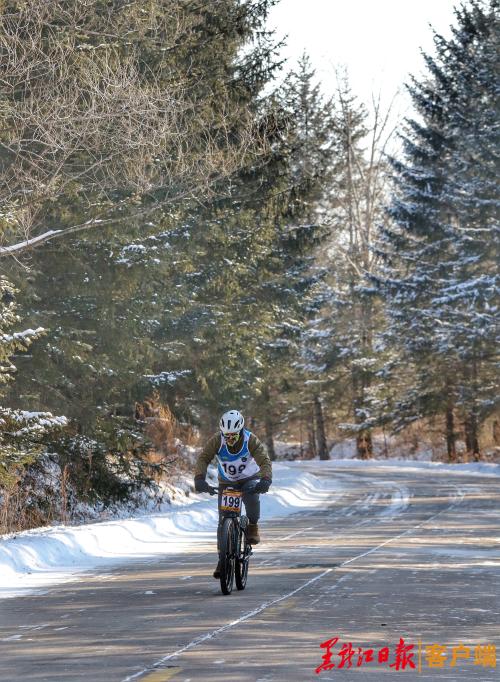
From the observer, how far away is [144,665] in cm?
845

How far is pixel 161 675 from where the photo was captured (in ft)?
26.3

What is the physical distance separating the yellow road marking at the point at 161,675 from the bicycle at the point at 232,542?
4220 mm

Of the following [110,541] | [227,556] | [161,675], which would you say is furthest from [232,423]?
[110,541]

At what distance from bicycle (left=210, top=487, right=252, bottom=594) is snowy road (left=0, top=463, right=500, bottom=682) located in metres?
0.20

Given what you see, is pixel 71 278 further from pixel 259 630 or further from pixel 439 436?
pixel 439 436

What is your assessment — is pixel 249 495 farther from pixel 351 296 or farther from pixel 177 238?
pixel 351 296

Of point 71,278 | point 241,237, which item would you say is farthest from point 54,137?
point 241,237

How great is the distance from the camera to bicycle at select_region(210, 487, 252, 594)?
12516mm

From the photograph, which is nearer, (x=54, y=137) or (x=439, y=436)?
(x=54, y=137)

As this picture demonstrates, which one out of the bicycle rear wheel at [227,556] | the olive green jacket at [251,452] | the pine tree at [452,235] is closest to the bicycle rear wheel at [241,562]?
the bicycle rear wheel at [227,556]

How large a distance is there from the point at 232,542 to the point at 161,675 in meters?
4.85

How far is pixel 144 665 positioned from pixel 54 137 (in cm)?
994

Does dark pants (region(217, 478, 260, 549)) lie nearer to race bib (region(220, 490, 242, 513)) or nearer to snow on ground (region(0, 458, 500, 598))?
race bib (region(220, 490, 242, 513))

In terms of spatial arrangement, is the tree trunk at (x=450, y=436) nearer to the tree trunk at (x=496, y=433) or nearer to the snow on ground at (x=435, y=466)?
the tree trunk at (x=496, y=433)
